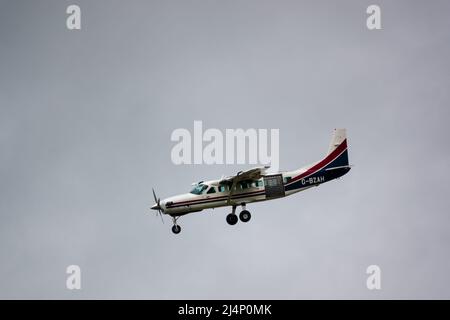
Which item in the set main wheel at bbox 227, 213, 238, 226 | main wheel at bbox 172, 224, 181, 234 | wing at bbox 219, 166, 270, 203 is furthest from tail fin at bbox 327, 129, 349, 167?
main wheel at bbox 172, 224, 181, 234

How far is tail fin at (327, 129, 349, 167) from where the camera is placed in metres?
61.4

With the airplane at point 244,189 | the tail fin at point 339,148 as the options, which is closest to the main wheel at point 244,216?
the airplane at point 244,189

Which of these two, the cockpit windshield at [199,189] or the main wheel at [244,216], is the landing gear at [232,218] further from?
the cockpit windshield at [199,189]

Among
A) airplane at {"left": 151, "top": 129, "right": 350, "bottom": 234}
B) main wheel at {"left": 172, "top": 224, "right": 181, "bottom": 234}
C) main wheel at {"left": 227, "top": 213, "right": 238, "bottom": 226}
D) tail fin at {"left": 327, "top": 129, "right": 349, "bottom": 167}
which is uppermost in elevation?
tail fin at {"left": 327, "top": 129, "right": 349, "bottom": 167}

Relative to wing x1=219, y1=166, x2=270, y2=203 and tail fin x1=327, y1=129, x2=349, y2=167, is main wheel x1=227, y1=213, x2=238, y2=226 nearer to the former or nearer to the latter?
wing x1=219, y1=166, x2=270, y2=203

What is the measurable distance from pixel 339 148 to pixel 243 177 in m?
7.88

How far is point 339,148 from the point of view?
61.8 meters

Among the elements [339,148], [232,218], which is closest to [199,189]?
[232,218]

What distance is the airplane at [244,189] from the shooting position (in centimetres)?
5859
